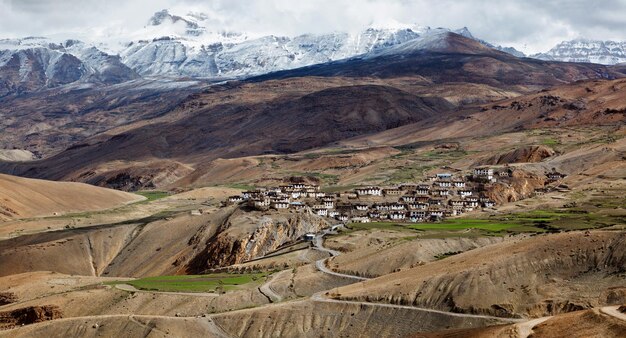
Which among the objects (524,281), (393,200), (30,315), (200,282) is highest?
(393,200)

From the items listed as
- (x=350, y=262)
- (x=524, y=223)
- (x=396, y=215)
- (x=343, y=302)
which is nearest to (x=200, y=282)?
(x=350, y=262)

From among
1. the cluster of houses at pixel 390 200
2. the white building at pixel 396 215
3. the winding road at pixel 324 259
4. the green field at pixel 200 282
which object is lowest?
the green field at pixel 200 282

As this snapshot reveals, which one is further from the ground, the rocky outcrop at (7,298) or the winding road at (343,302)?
the winding road at (343,302)

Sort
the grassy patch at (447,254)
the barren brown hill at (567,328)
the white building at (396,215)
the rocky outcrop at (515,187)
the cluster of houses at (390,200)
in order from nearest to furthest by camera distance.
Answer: the barren brown hill at (567,328)
the grassy patch at (447,254)
the white building at (396,215)
the cluster of houses at (390,200)
the rocky outcrop at (515,187)

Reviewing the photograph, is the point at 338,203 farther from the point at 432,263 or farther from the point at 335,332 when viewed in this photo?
the point at 335,332

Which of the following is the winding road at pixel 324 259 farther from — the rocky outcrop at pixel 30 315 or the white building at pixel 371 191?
the white building at pixel 371 191

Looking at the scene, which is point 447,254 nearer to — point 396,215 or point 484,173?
point 396,215

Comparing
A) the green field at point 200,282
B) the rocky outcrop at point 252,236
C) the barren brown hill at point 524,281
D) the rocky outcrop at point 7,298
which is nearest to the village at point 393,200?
the rocky outcrop at point 252,236

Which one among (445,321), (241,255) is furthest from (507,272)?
(241,255)
